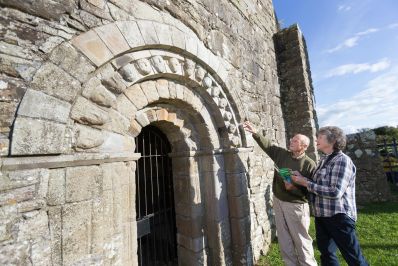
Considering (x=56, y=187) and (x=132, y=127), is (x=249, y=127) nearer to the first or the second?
(x=132, y=127)

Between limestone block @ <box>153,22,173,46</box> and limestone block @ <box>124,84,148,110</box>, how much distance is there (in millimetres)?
541

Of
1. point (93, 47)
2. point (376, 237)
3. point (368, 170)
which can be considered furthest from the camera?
point (368, 170)

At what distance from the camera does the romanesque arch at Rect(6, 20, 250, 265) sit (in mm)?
1572

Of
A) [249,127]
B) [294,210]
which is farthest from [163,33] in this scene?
[294,210]

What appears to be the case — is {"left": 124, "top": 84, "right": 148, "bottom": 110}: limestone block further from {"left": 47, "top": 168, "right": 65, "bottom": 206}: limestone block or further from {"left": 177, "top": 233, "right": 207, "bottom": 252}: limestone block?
{"left": 177, "top": 233, "right": 207, "bottom": 252}: limestone block

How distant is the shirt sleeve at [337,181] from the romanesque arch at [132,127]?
1186 mm

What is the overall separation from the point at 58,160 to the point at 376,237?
16.0 ft

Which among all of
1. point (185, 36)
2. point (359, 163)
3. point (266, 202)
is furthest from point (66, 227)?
point (359, 163)

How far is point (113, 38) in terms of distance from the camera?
198 cm

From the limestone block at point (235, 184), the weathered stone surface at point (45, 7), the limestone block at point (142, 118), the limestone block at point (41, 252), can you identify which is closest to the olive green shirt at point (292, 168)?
the limestone block at point (235, 184)

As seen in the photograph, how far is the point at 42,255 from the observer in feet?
4.63

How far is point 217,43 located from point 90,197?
2.60 meters

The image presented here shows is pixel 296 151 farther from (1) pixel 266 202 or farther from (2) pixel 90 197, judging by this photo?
(2) pixel 90 197

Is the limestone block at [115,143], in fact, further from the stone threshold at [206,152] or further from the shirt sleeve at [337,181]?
the shirt sleeve at [337,181]
